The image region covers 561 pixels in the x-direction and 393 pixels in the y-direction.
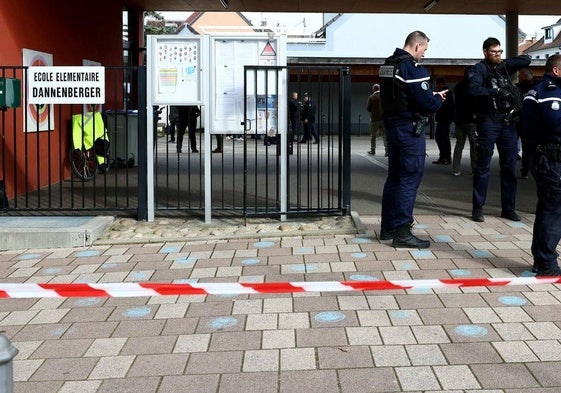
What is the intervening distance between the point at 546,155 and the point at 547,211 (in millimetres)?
417

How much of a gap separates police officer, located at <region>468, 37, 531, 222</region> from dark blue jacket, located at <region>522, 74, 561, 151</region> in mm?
1986

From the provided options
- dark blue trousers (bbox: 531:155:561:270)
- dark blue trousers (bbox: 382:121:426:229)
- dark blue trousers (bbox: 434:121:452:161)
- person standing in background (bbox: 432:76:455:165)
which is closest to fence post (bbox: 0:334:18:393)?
dark blue trousers (bbox: 531:155:561:270)

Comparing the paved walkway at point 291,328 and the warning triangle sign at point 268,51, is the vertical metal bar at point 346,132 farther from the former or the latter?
the paved walkway at point 291,328

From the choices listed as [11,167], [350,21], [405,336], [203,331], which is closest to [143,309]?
[203,331]

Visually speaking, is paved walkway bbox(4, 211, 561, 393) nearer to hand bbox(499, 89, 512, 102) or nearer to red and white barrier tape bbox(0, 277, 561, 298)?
red and white barrier tape bbox(0, 277, 561, 298)

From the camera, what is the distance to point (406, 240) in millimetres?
6508

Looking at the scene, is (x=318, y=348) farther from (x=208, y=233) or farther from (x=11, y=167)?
(x=11, y=167)

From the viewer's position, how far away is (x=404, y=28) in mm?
46750

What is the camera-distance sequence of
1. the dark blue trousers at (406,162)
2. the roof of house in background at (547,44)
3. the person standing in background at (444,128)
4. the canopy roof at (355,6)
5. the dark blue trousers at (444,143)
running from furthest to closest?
1. the roof of house in background at (547,44)
2. the canopy roof at (355,6)
3. the dark blue trousers at (444,143)
4. the person standing in background at (444,128)
5. the dark blue trousers at (406,162)

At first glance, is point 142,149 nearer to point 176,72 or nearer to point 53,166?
point 176,72

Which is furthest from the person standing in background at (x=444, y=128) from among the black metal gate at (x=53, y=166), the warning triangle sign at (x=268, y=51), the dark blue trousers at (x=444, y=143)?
the warning triangle sign at (x=268, y=51)

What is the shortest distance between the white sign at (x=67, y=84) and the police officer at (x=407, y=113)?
3086 millimetres

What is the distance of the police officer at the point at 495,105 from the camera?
7422mm

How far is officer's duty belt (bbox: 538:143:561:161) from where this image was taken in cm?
525
